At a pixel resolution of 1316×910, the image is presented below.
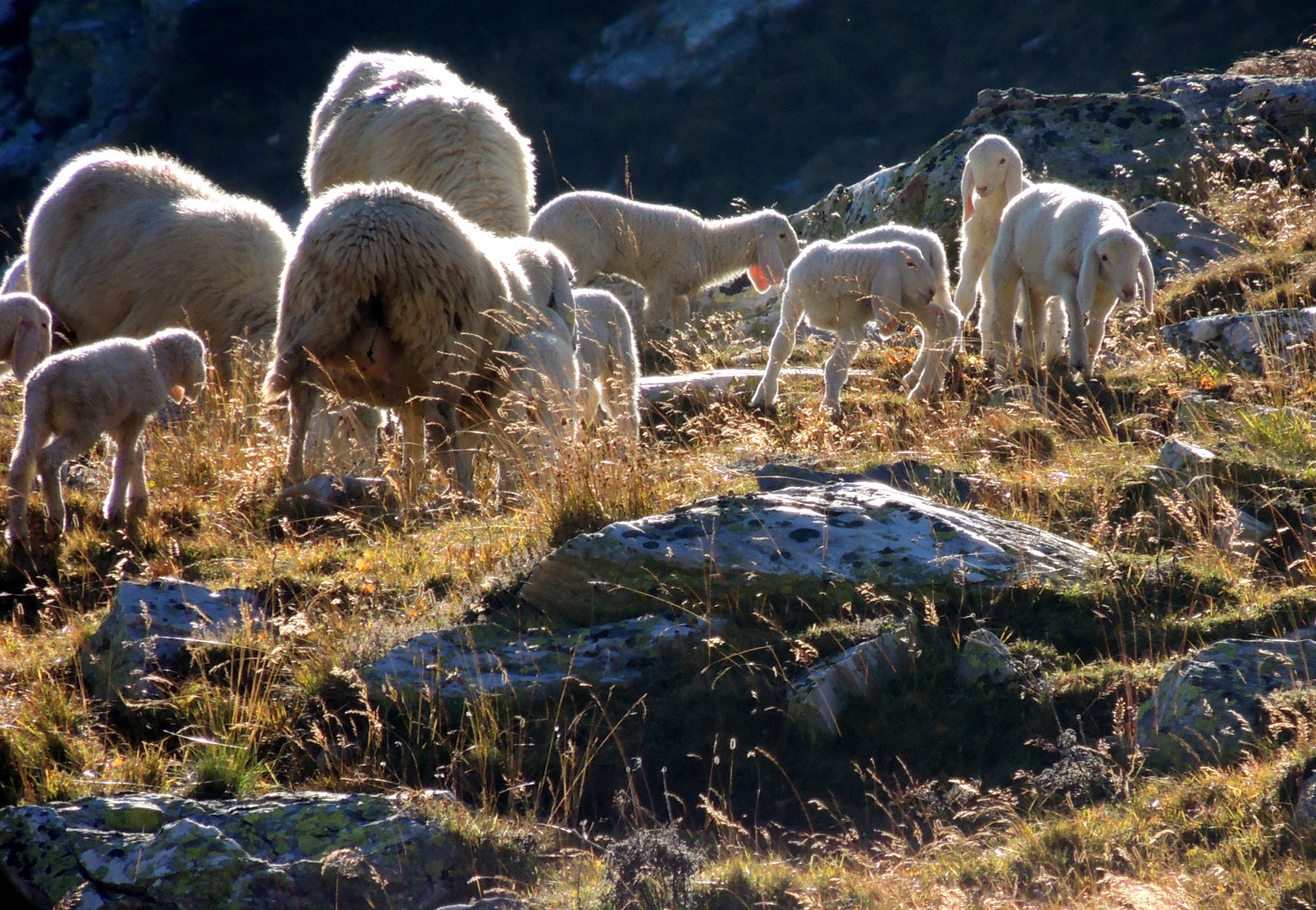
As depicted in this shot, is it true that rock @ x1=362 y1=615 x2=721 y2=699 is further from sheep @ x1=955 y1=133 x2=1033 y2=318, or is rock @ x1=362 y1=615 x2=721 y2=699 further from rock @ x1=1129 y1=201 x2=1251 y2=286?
rock @ x1=1129 y1=201 x2=1251 y2=286

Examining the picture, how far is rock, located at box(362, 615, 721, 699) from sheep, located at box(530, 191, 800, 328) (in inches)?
344

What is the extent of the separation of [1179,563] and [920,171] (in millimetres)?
7875

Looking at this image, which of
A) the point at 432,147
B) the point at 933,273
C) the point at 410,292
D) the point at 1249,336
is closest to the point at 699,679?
the point at 410,292

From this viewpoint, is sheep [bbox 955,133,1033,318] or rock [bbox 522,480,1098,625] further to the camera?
sheep [bbox 955,133,1033,318]

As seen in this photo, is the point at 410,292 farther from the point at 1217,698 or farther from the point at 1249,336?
the point at 1249,336

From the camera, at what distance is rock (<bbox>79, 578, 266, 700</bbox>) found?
13.0 ft

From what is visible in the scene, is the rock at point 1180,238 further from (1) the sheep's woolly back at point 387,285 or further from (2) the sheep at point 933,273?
(1) the sheep's woolly back at point 387,285

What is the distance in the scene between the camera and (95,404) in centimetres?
515

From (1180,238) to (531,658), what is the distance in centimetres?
808

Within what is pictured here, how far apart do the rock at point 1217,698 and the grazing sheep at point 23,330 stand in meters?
6.05

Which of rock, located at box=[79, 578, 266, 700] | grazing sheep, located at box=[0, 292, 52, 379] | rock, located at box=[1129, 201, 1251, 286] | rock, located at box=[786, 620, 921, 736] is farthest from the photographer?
rock, located at box=[1129, 201, 1251, 286]

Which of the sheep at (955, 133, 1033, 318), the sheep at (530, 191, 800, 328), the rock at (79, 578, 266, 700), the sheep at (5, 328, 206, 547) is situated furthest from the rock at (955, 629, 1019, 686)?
the sheep at (530, 191, 800, 328)

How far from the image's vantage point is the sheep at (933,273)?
25.8 ft

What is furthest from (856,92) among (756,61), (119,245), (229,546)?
(229,546)
